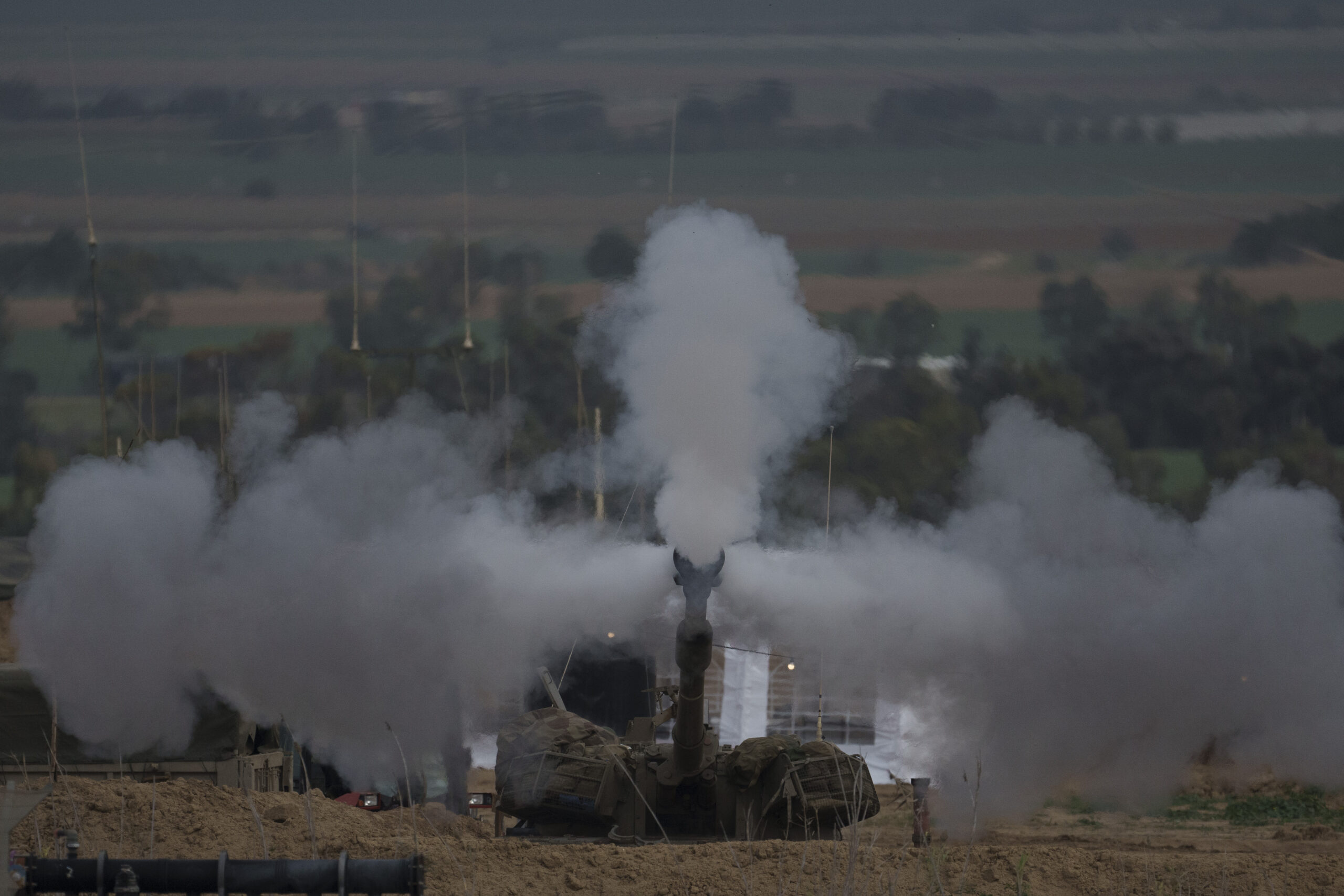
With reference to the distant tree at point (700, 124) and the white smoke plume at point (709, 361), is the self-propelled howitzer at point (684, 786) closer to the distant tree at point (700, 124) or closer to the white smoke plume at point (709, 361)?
the white smoke plume at point (709, 361)

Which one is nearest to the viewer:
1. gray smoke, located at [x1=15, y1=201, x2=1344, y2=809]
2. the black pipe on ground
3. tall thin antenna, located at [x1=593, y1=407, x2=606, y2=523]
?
the black pipe on ground

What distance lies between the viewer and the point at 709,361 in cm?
1400

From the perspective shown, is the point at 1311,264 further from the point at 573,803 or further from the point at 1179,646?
the point at 573,803

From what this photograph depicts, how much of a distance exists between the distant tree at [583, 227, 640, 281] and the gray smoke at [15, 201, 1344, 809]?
19.5 m

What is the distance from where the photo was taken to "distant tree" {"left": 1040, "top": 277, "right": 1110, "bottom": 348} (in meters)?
38.2

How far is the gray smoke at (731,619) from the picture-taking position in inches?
616

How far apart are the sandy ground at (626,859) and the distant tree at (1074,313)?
A: 26330 millimetres

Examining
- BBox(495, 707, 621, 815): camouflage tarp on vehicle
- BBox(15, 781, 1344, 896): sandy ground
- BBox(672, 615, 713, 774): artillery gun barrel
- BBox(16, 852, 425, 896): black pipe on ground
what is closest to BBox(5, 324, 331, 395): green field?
BBox(495, 707, 621, 815): camouflage tarp on vehicle

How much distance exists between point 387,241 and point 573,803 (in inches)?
1193

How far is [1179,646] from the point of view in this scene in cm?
1616

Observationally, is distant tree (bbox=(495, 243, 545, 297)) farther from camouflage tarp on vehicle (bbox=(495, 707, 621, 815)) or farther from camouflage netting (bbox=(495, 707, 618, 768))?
camouflage tarp on vehicle (bbox=(495, 707, 621, 815))

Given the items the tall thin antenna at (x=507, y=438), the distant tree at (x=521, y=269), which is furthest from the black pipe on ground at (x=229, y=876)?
the distant tree at (x=521, y=269)

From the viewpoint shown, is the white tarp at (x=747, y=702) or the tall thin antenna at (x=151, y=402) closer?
the white tarp at (x=747, y=702)

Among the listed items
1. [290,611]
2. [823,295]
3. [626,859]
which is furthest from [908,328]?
[626,859]
